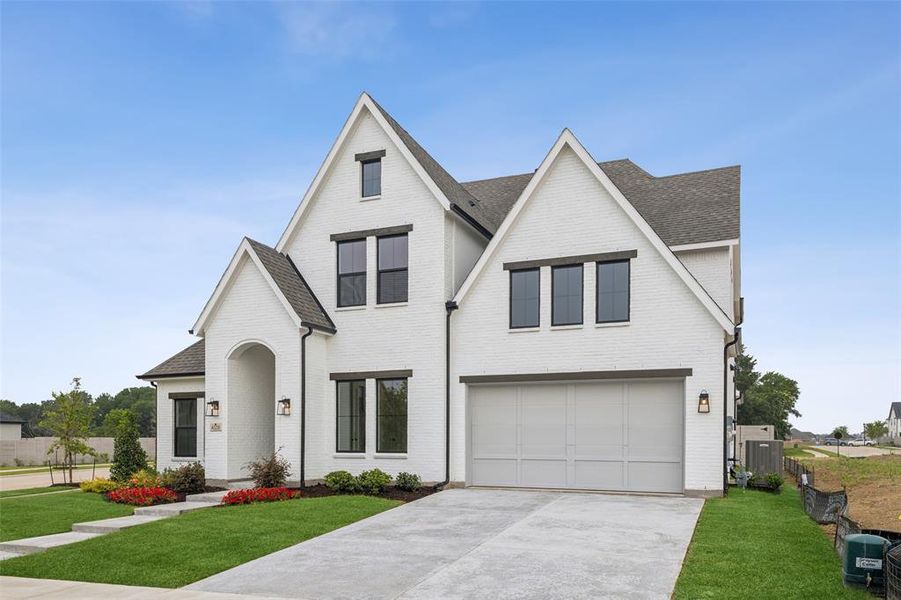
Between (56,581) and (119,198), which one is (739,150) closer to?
(119,198)

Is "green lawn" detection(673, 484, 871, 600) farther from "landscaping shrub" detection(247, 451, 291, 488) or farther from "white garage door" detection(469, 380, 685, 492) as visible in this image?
"landscaping shrub" detection(247, 451, 291, 488)

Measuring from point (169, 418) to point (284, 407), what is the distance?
6609mm

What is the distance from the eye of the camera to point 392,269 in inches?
816

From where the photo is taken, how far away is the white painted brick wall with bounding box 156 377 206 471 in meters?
23.2

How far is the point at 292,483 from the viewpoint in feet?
64.0

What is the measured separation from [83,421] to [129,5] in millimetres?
16364

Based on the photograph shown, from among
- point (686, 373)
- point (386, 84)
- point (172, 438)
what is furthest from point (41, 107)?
point (686, 373)

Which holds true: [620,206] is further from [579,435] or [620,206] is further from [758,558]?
[758,558]

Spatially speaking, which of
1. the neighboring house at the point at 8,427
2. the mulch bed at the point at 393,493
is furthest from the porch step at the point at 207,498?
the neighboring house at the point at 8,427

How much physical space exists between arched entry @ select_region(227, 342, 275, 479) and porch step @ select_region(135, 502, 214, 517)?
3275mm

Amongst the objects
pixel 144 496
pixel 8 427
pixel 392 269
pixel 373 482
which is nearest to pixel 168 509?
pixel 144 496

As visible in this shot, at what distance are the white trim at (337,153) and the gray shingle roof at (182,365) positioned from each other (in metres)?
5.15

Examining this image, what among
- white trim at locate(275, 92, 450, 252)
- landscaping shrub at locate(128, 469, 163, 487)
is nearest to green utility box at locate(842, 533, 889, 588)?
white trim at locate(275, 92, 450, 252)

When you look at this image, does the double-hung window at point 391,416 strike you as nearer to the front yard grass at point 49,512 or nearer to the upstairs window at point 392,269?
the upstairs window at point 392,269
